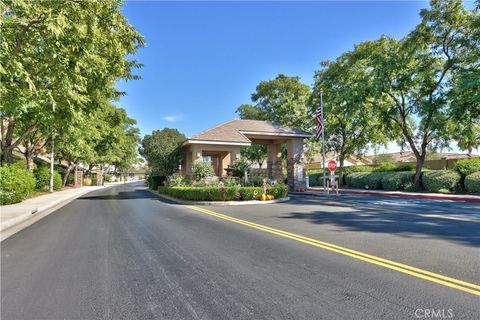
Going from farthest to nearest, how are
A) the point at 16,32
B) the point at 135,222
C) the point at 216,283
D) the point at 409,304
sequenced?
the point at 135,222, the point at 16,32, the point at 216,283, the point at 409,304

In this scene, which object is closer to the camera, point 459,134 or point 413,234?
point 413,234

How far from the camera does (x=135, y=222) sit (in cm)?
1097

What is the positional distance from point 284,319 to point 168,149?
2838 cm

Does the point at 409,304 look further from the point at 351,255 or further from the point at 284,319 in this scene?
the point at 351,255

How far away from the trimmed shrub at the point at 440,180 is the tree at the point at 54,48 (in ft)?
72.6

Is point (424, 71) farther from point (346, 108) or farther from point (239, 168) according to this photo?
point (239, 168)

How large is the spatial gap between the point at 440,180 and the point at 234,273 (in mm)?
22811

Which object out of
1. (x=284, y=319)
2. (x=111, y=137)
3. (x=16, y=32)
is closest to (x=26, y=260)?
(x=284, y=319)

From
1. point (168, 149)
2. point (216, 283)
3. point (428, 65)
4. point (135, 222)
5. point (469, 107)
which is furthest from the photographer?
point (168, 149)

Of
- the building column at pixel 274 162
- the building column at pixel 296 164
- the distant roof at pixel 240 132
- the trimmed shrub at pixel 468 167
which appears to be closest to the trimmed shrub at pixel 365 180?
the building column at pixel 296 164

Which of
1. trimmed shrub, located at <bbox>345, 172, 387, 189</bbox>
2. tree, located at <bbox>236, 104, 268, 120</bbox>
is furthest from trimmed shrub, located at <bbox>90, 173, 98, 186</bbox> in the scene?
trimmed shrub, located at <bbox>345, 172, 387, 189</bbox>

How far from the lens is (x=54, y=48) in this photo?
10234 mm

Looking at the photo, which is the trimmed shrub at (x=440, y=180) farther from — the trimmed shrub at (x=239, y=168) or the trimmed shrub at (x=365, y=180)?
the trimmed shrub at (x=239, y=168)

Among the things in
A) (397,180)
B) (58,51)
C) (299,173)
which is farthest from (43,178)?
(397,180)
